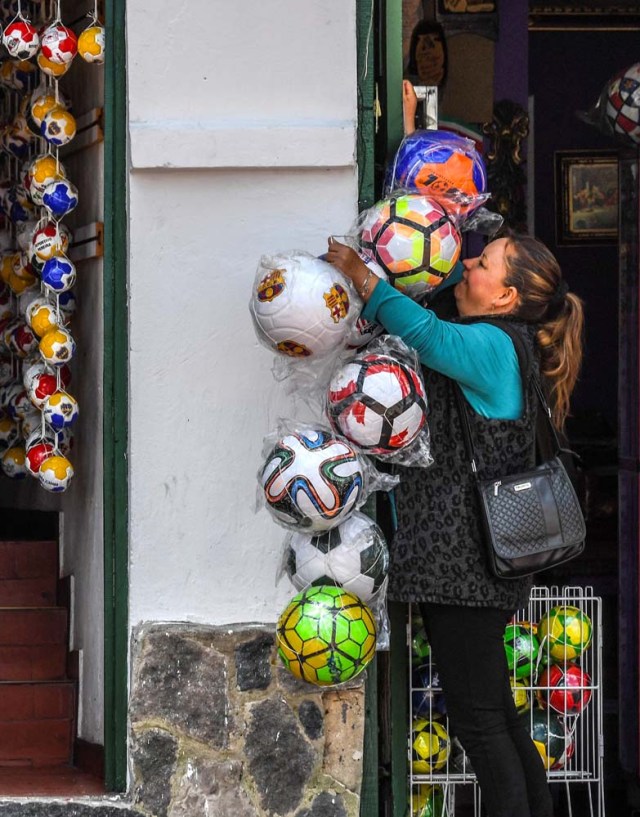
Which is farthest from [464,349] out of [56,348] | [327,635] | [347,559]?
[56,348]

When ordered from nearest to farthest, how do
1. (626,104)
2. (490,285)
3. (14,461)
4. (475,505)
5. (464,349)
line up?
1. (464,349)
2. (475,505)
3. (490,285)
4. (626,104)
5. (14,461)

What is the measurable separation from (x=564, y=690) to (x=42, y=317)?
2135 millimetres

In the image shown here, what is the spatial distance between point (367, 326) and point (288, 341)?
0.88ft

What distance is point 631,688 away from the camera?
5289mm

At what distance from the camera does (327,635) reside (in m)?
3.83

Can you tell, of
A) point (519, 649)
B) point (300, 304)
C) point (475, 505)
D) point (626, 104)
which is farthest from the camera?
point (626, 104)

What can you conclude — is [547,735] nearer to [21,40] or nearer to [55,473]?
[55,473]

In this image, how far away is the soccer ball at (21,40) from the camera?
4.63 metres

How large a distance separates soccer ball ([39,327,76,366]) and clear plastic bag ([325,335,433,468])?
1.15 m

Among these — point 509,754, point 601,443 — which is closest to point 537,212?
point 601,443

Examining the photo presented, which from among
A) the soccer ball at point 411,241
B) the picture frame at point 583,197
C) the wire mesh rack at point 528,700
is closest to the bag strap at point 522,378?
the soccer ball at point 411,241

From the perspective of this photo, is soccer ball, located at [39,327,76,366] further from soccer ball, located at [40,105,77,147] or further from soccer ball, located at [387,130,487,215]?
soccer ball, located at [387,130,487,215]

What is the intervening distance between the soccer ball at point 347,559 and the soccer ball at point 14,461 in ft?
5.83

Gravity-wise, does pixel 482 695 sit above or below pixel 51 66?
below
